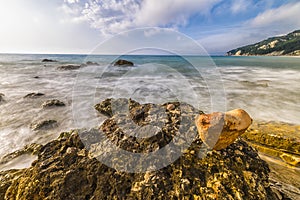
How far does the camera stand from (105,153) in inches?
80.2

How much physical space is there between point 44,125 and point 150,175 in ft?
15.6

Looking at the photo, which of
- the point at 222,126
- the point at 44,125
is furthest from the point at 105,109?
the point at 222,126

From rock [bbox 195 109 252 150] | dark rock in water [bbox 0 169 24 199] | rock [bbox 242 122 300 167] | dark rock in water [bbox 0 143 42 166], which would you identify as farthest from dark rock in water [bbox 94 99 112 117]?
rock [bbox 242 122 300 167]

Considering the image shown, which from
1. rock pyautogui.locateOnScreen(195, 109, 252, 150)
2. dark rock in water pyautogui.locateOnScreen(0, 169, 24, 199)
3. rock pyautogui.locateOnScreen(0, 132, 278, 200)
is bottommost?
dark rock in water pyautogui.locateOnScreen(0, 169, 24, 199)

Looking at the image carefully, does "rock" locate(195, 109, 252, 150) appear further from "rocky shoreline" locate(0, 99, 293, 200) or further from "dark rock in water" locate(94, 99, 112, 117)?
"dark rock in water" locate(94, 99, 112, 117)

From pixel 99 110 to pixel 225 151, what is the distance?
15.9 feet

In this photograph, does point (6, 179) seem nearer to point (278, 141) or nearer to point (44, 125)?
point (44, 125)

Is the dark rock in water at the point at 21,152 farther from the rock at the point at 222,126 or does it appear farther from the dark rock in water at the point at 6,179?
the rock at the point at 222,126

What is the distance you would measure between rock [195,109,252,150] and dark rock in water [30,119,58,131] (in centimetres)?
501

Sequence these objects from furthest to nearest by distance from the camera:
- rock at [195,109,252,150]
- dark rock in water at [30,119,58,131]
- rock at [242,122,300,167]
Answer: dark rock in water at [30,119,58,131] → rock at [242,122,300,167] → rock at [195,109,252,150]

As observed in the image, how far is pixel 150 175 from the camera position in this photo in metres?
1.80

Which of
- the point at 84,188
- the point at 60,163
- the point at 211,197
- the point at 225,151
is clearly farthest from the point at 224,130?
the point at 60,163

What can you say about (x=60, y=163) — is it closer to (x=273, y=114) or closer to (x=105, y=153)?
(x=105, y=153)

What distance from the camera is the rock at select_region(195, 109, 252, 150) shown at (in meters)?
1.84
